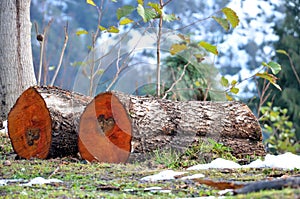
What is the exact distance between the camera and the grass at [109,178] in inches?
87.2

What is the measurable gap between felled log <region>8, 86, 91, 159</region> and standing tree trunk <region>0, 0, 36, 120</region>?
1051mm

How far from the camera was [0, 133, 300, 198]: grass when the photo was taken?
2215 millimetres

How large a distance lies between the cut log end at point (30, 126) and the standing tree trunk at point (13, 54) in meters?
1.05

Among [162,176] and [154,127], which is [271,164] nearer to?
[162,176]

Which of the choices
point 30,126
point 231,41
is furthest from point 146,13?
point 231,41

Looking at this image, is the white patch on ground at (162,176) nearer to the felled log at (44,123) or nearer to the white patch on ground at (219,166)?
the white patch on ground at (219,166)

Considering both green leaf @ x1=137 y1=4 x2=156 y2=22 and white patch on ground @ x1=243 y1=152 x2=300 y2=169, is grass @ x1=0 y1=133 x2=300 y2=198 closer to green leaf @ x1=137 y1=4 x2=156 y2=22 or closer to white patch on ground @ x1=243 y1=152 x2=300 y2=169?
white patch on ground @ x1=243 y1=152 x2=300 y2=169

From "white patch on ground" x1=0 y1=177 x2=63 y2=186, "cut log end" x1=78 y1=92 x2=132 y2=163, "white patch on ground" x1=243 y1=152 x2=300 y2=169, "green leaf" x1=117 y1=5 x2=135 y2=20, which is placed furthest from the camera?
"green leaf" x1=117 y1=5 x2=135 y2=20

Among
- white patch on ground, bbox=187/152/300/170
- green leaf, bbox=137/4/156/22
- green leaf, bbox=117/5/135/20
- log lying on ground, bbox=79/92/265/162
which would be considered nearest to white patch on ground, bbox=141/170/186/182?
white patch on ground, bbox=187/152/300/170

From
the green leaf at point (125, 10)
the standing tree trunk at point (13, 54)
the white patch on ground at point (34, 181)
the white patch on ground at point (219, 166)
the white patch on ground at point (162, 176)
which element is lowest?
the white patch on ground at point (219, 166)

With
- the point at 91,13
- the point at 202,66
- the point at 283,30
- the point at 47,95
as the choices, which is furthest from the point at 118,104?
the point at 283,30

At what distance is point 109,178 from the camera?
9.34 feet

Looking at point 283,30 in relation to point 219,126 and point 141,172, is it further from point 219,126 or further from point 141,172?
point 141,172

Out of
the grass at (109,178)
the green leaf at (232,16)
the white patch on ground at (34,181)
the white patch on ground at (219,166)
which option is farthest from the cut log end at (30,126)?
the green leaf at (232,16)
